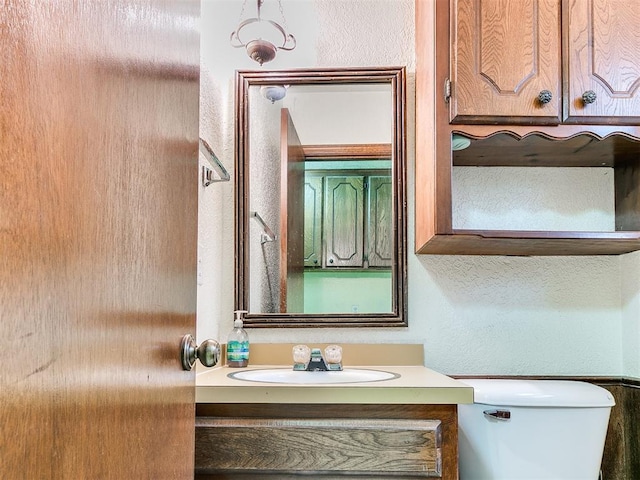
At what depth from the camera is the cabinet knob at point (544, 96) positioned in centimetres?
149

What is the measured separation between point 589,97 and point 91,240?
1400 mm

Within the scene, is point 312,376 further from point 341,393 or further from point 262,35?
point 262,35

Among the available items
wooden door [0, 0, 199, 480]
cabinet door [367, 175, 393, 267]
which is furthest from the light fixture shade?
wooden door [0, 0, 199, 480]

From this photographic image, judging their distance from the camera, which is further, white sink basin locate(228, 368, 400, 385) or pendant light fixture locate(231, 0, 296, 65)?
pendant light fixture locate(231, 0, 296, 65)

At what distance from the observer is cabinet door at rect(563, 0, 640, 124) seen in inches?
59.3

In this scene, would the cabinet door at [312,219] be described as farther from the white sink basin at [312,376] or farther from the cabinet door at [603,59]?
the cabinet door at [603,59]

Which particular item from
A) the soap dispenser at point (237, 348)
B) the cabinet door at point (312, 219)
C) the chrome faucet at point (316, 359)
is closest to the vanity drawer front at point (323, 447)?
the chrome faucet at point (316, 359)

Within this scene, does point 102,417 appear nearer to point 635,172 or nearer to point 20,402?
point 20,402

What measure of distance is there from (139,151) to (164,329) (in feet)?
0.84

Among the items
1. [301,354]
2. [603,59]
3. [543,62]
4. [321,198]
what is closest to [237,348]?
[301,354]

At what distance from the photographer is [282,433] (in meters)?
1.28

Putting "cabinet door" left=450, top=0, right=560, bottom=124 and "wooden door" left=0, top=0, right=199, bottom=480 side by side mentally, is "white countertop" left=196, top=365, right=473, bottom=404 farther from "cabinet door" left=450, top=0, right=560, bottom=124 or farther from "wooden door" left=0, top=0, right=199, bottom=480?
"cabinet door" left=450, top=0, right=560, bottom=124

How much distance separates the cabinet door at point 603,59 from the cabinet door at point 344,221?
70cm

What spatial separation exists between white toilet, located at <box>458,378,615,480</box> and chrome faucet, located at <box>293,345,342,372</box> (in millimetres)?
437
